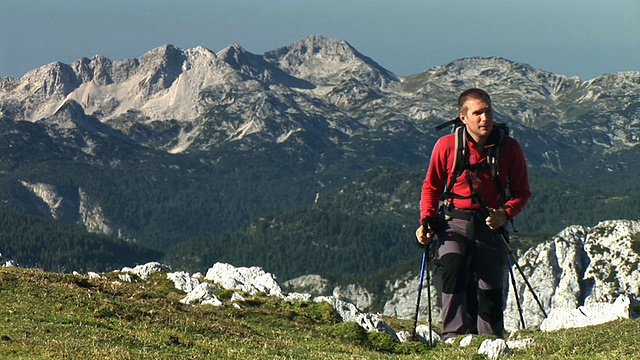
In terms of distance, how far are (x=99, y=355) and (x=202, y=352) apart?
3.36m

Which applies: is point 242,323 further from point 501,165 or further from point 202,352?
point 501,165

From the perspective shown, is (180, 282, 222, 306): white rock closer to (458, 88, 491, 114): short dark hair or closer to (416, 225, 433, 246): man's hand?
(416, 225, 433, 246): man's hand

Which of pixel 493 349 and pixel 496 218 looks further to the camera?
pixel 496 218

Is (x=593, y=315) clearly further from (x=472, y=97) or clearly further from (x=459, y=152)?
(x=472, y=97)

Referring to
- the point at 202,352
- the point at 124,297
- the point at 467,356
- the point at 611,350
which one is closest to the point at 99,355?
the point at 202,352

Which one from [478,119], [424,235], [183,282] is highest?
[478,119]

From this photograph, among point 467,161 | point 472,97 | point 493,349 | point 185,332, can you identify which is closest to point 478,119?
point 472,97

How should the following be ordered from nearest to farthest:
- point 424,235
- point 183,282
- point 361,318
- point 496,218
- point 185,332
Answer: point 496,218 → point 424,235 → point 185,332 → point 361,318 → point 183,282

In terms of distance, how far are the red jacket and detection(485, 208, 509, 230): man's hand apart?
0.26 metres

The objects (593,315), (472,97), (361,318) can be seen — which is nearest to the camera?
(472,97)

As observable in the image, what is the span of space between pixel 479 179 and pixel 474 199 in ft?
1.85

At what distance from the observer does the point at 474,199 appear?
2289 centimetres

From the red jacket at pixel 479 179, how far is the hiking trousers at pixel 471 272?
2.29 ft

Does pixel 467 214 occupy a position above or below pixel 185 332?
above
